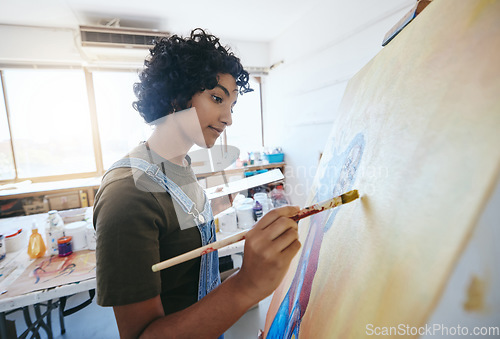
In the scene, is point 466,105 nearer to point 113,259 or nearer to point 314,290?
point 314,290

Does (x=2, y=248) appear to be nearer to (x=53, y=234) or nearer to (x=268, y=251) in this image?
(x=53, y=234)

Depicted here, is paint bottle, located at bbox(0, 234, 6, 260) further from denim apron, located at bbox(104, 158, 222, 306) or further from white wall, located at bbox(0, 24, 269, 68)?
white wall, located at bbox(0, 24, 269, 68)

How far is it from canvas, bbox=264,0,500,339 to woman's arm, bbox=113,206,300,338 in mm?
131

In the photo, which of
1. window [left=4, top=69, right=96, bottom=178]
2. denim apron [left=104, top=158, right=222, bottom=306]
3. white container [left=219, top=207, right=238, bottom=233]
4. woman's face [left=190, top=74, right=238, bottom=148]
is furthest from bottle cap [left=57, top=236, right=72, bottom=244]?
window [left=4, top=69, right=96, bottom=178]

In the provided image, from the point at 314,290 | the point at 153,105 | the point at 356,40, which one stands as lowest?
the point at 314,290

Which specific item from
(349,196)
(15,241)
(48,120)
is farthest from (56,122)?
(349,196)

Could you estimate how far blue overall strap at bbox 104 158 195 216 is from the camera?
25.3 inches

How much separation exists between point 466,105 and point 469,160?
Result: 9cm

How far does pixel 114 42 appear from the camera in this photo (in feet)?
9.16

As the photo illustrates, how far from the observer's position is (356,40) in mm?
2299

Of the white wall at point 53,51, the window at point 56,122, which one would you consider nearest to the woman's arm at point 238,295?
the window at point 56,122

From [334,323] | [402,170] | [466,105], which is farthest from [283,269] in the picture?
[466,105]

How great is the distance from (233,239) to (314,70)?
2.96 metres

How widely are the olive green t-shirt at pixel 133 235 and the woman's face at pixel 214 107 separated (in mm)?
228
